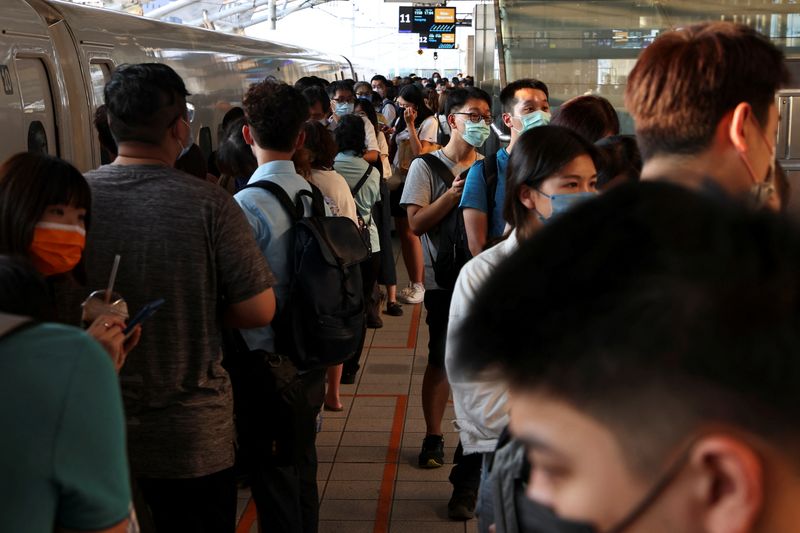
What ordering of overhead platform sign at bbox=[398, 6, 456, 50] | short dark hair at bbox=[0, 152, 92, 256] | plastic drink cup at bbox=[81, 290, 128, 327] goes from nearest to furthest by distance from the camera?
short dark hair at bbox=[0, 152, 92, 256]
plastic drink cup at bbox=[81, 290, 128, 327]
overhead platform sign at bbox=[398, 6, 456, 50]

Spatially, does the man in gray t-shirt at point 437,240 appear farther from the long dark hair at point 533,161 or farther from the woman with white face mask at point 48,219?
the woman with white face mask at point 48,219

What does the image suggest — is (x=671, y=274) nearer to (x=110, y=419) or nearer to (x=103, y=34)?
(x=110, y=419)

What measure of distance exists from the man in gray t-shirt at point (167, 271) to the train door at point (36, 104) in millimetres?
3090

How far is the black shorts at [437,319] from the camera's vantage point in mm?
4480

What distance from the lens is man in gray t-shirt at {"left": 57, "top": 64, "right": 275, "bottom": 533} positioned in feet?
8.92

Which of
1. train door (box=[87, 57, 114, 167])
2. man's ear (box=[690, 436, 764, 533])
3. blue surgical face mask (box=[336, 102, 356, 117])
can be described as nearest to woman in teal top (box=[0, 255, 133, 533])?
man's ear (box=[690, 436, 764, 533])

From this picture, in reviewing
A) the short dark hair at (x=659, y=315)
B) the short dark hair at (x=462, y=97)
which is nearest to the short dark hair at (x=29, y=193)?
the short dark hair at (x=659, y=315)

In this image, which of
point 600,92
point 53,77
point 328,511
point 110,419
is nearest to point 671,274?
point 110,419

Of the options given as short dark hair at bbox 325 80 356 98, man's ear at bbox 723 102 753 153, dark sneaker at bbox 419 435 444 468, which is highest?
man's ear at bbox 723 102 753 153

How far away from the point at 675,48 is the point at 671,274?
3.85 feet

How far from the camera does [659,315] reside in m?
0.75

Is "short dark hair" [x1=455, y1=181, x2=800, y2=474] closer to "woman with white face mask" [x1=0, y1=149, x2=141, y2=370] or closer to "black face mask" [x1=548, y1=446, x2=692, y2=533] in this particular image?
"black face mask" [x1=548, y1=446, x2=692, y2=533]

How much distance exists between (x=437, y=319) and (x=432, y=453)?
0.77 m

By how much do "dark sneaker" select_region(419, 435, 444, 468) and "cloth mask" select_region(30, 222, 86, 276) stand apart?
2822 millimetres
